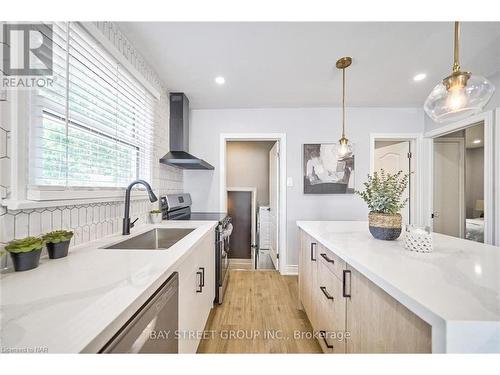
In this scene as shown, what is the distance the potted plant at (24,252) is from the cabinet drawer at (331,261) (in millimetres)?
1378

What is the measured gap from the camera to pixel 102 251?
1018 mm

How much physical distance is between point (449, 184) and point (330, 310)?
324 cm

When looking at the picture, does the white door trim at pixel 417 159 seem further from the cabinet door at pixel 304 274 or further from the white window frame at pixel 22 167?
the white window frame at pixel 22 167

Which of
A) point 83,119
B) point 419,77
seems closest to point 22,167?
point 83,119

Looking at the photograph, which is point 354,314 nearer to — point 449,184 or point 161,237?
point 161,237

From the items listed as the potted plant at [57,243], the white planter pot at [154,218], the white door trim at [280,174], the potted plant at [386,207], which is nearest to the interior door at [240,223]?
the white door trim at [280,174]

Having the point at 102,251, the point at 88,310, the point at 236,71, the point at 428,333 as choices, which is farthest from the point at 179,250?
the point at 236,71

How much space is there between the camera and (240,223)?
12.9 ft

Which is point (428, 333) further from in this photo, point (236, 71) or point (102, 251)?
point (236, 71)

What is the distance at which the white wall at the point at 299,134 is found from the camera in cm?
294

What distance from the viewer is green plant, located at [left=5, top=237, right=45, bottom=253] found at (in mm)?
731

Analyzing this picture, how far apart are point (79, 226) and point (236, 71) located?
73.2 inches

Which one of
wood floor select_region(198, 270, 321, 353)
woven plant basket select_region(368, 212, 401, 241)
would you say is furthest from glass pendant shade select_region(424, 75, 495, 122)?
wood floor select_region(198, 270, 321, 353)

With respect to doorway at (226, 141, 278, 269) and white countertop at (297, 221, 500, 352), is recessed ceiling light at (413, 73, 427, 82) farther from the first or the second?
doorway at (226, 141, 278, 269)
